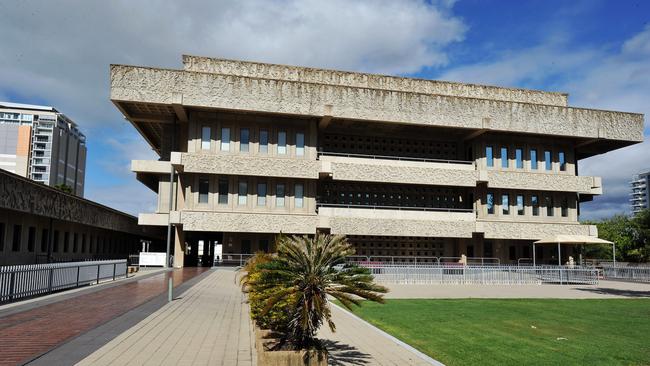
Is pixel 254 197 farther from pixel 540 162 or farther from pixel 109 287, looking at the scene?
pixel 540 162

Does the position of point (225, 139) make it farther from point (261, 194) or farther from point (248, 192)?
point (261, 194)

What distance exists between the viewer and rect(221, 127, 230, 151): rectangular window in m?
37.1

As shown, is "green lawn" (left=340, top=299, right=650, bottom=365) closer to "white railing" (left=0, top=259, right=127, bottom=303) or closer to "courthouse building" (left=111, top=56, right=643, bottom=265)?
"white railing" (left=0, top=259, right=127, bottom=303)

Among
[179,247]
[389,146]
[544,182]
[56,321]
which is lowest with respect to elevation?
[56,321]

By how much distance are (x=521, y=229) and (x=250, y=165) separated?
2248 cm

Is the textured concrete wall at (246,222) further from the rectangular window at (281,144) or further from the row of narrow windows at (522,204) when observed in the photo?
the row of narrow windows at (522,204)

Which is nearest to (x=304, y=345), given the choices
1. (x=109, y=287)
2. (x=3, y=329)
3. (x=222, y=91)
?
(x=3, y=329)

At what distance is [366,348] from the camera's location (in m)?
9.66

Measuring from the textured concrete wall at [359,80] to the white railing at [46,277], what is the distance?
2100cm

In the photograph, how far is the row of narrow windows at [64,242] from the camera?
27.7 meters

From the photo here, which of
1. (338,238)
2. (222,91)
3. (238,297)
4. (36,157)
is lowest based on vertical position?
(238,297)

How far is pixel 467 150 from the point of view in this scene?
43531mm

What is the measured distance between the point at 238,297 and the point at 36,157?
134 m

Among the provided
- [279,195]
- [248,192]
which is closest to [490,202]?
[279,195]
